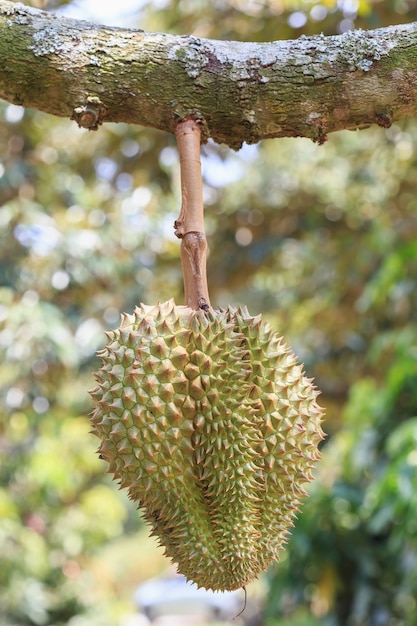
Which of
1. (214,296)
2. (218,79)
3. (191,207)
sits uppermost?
(214,296)

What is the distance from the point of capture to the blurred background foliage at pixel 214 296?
4.53 meters

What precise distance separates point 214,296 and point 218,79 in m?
5.48

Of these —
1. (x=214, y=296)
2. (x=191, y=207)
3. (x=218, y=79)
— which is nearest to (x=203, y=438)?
(x=191, y=207)

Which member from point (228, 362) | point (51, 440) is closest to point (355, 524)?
point (51, 440)

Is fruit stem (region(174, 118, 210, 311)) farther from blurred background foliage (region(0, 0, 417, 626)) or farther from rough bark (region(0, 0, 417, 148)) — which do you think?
blurred background foliage (region(0, 0, 417, 626))

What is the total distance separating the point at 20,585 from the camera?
6469mm

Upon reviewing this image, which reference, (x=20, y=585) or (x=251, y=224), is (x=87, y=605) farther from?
(x=251, y=224)

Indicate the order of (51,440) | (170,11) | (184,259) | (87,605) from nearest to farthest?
1. (184,259)
2. (170,11)
3. (51,440)
4. (87,605)

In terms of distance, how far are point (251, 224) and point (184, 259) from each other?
15.9 feet

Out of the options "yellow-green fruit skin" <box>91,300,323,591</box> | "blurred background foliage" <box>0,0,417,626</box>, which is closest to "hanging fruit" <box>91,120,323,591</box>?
"yellow-green fruit skin" <box>91,300,323,591</box>

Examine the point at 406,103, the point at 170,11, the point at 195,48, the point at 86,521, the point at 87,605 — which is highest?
the point at 170,11

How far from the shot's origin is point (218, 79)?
137 cm

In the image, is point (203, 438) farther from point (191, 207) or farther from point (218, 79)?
point (218, 79)

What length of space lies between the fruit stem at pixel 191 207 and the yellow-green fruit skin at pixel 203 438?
0.25 ft
